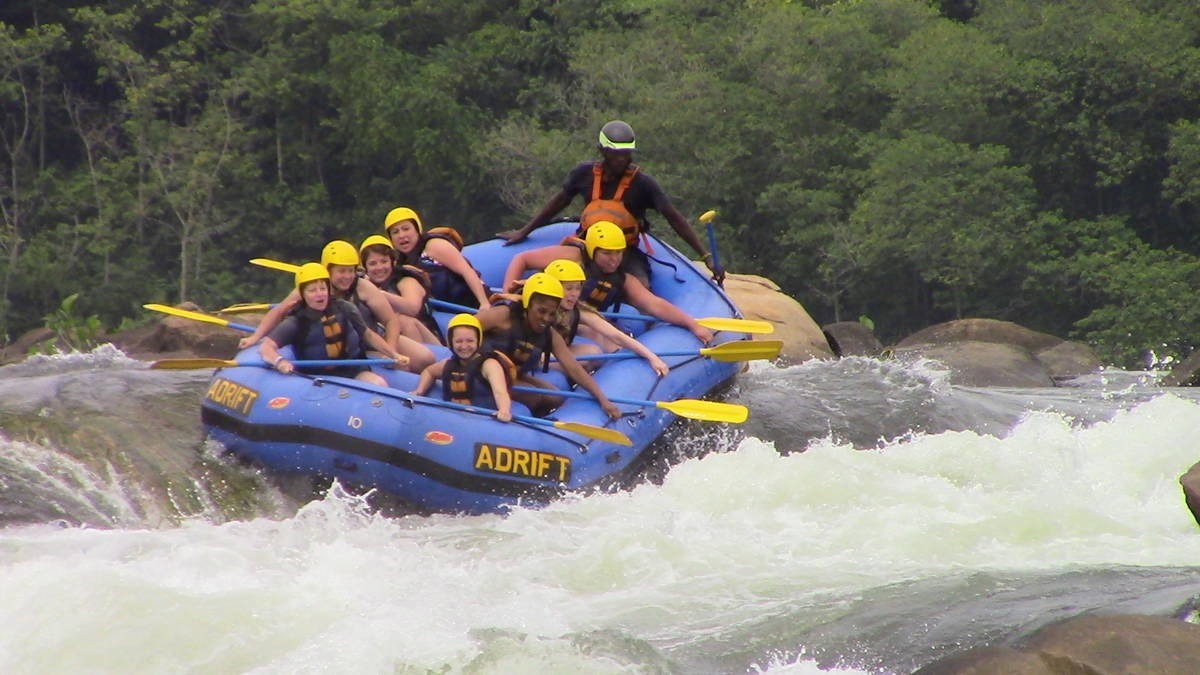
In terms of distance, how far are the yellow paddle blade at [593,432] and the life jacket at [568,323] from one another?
62 cm

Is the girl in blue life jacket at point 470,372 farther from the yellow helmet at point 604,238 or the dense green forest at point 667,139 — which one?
the dense green forest at point 667,139

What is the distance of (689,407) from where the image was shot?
8.02 metres

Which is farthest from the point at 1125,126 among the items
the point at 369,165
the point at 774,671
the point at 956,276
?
the point at 774,671

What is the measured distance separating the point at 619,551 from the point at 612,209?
301 centimetres

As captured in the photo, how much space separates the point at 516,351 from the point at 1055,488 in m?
2.71

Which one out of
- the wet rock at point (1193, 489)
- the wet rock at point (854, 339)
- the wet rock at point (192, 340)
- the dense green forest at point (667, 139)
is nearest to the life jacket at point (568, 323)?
the wet rock at point (1193, 489)

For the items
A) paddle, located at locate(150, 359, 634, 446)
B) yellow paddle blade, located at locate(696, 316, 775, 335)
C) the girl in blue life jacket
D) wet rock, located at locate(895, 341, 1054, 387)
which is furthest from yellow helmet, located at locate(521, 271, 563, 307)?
wet rock, located at locate(895, 341, 1054, 387)

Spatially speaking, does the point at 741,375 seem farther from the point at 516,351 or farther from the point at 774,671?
the point at 774,671

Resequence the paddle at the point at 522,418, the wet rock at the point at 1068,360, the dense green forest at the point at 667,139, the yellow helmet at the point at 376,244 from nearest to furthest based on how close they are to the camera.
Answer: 1. the paddle at the point at 522,418
2. the yellow helmet at the point at 376,244
3. the wet rock at the point at 1068,360
4. the dense green forest at the point at 667,139

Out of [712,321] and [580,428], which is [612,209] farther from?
[580,428]

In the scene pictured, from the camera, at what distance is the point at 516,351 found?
8008mm

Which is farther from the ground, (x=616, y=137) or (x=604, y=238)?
(x=616, y=137)

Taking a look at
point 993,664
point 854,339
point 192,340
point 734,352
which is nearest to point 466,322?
point 734,352

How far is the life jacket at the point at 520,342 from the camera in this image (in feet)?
26.1
